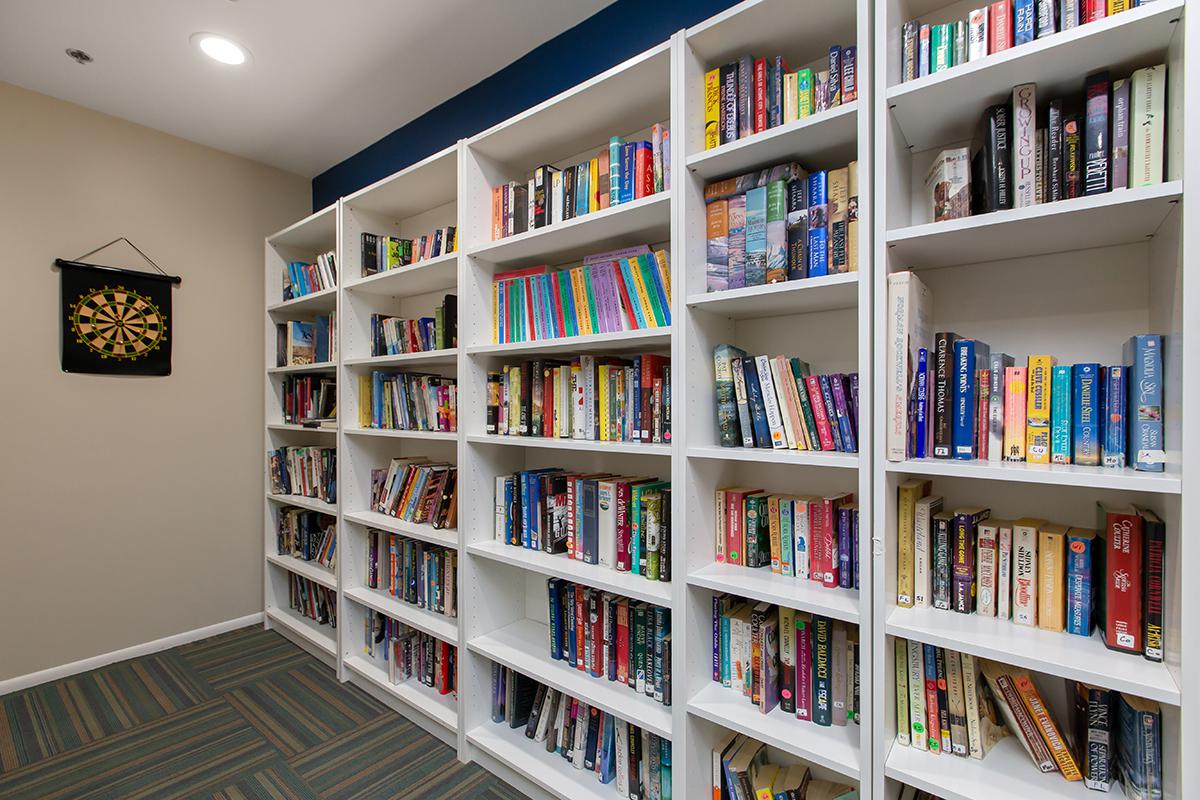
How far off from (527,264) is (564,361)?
0.45m

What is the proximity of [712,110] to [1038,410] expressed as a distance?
1.03 metres

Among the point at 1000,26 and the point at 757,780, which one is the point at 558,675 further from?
the point at 1000,26

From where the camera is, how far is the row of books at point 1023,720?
1.00 metres

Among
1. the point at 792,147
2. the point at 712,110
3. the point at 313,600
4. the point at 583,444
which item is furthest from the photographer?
the point at 313,600

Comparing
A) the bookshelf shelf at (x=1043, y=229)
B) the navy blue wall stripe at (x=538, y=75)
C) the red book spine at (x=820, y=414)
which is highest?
the navy blue wall stripe at (x=538, y=75)

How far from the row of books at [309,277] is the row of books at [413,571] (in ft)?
4.17

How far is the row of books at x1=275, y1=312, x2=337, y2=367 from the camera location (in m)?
2.89

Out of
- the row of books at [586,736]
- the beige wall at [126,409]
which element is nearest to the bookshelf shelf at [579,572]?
the row of books at [586,736]

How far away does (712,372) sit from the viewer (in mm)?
1515

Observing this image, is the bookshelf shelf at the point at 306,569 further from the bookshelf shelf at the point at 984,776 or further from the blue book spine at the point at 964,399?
the blue book spine at the point at 964,399

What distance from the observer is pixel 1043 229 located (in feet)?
3.47

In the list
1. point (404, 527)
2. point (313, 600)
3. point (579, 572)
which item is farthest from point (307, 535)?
point (579, 572)

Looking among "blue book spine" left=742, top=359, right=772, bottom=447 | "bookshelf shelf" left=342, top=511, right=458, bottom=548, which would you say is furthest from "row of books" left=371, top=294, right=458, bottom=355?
"blue book spine" left=742, top=359, right=772, bottom=447

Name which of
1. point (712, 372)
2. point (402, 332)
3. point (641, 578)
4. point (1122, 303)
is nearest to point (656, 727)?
point (641, 578)
